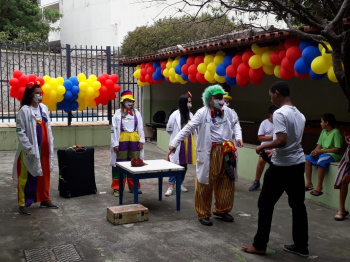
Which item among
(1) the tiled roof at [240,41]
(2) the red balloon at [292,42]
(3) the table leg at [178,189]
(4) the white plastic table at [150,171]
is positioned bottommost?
(3) the table leg at [178,189]

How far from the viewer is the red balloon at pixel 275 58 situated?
7090 mm

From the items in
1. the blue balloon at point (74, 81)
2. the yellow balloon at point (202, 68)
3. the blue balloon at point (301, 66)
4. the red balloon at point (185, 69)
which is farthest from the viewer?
the blue balloon at point (74, 81)

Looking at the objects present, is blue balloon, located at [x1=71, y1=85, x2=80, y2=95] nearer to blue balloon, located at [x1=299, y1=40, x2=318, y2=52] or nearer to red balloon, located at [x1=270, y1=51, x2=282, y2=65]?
red balloon, located at [x1=270, y1=51, x2=282, y2=65]

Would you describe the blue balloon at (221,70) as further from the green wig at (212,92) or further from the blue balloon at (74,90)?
the blue balloon at (74,90)

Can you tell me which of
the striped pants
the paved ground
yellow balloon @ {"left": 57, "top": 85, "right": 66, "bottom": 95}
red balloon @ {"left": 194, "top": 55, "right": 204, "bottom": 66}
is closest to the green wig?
the striped pants

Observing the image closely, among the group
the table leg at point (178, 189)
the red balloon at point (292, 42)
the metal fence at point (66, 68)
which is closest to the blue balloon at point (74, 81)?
the metal fence at point (66, 68)

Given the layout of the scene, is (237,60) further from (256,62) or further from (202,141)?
(202,141)

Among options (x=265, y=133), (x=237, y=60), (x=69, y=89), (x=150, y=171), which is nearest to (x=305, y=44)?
(x=265, y=133)

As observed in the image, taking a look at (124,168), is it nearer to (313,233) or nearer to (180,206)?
(180,206)

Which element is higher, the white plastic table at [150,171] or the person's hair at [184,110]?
the person's hair at [184,110]

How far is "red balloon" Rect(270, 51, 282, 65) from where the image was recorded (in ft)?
23.3

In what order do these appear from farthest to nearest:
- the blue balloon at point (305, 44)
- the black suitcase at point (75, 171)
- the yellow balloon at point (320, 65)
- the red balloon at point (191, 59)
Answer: the red balloon at point (191, 59)
the black suitcase at point (75, 171)
the blue balloon at point (305, 44)
the yellow balloon at point (320, 65)

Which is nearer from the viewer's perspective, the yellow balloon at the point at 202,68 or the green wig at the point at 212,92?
the green wig at the point at 212,92

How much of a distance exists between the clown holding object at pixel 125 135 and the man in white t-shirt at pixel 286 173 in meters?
3.15
